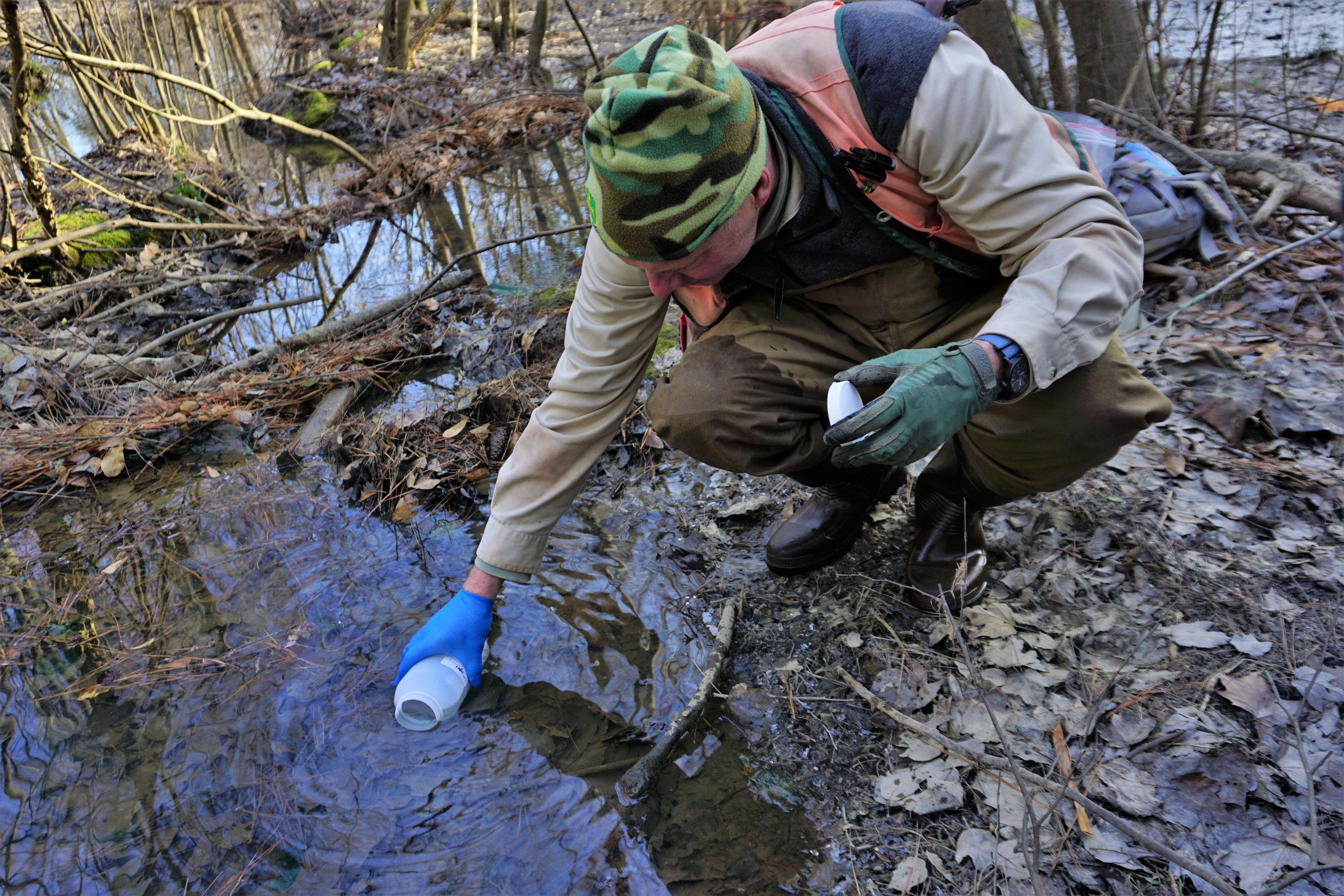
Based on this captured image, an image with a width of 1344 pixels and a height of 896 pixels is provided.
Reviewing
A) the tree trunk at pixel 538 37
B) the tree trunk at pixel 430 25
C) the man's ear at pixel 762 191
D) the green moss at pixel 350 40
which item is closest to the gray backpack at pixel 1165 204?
the man's ear at pixel 762 191

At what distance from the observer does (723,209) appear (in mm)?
1623

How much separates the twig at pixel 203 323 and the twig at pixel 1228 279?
4.38 meters

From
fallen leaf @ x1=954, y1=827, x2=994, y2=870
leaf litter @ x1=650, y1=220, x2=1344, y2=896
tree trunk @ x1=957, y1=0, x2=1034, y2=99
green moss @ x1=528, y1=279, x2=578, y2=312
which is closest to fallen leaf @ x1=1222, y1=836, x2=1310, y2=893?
leaf litter @ x1=650, y1=220, x2=1344, y2=896

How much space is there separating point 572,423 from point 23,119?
473cm

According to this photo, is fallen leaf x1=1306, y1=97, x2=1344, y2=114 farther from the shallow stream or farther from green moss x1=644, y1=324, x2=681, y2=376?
the shallow stream

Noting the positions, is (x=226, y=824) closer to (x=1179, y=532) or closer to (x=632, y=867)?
(x=632, y=867)

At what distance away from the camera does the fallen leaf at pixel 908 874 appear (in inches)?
63.9

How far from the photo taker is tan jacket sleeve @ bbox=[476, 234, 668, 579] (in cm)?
201

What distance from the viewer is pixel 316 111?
956 centimetres

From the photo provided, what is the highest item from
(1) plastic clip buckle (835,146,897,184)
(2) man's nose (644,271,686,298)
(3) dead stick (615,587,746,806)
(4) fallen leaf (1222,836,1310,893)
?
(1) plastic clip buckle (835,146,897,184)

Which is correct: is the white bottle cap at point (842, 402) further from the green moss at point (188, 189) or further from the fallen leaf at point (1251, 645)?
the green moss at point (188, 189)

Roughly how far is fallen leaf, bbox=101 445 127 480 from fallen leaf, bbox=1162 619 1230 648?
12.5 ft

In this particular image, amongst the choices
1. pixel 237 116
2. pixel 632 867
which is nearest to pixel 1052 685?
pixel 632 867

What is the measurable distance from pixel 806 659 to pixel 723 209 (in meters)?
1.20
